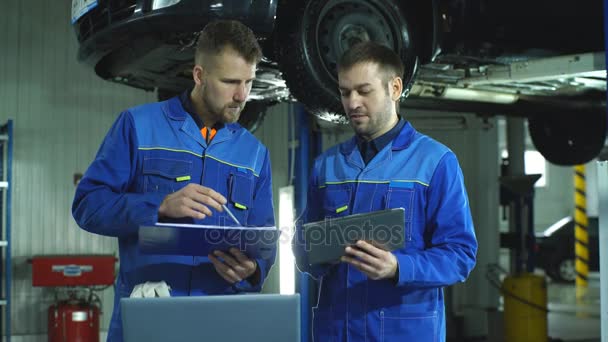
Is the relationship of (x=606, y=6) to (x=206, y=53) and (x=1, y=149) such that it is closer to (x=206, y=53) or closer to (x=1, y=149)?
(x=206, y=53)

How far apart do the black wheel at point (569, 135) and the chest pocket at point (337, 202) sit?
13.4ft

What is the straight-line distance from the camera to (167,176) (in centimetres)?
198

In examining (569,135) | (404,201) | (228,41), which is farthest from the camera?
(569,135)

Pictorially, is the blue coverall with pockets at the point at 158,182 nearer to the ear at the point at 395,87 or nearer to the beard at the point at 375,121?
the beard at the point at 375,121

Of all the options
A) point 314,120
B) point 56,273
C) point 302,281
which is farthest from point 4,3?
point 302,281

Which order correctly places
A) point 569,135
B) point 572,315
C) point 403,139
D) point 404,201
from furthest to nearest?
1. point 572,315
2. point 569,135
3. point 403,139
4. point 404,201

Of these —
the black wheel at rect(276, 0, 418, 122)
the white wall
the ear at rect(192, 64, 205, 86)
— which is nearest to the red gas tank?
the white wall

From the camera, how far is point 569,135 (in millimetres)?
5887

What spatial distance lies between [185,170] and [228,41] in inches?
15.0

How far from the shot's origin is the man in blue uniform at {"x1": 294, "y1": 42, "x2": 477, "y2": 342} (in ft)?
6.49

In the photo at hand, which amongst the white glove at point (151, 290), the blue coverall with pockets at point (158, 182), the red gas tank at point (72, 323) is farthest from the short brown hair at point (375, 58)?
the red gas tank at point (72, 323)

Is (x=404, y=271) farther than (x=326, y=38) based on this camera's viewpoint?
No

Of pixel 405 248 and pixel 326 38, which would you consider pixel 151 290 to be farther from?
pixel 326 38

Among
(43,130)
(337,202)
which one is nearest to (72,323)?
(43,130)
